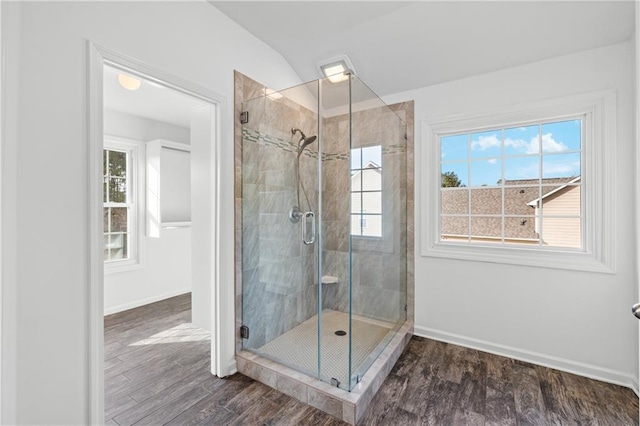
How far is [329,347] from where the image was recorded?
212cm

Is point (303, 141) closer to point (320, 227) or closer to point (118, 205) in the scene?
point (320, 227)

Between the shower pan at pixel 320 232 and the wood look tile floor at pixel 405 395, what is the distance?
0.17 metres

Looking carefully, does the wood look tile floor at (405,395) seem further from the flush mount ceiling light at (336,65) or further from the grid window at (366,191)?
the flush mount ceiling light at (336,65)

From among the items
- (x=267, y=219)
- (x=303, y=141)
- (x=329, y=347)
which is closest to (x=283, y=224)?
(x=267, y=219)

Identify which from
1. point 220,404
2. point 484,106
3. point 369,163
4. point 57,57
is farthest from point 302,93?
point 220,404

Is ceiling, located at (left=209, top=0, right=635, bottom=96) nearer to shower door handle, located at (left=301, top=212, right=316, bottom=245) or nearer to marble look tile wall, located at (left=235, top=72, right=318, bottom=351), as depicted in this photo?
marble look tile wall, located at (left=235, top=72, right=318, bottom=351)

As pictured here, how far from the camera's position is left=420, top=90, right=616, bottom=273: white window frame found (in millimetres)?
2100

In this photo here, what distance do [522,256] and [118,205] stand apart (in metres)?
4.40

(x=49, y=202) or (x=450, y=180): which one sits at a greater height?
(x=450, y=180)

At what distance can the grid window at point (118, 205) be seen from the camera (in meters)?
3.65

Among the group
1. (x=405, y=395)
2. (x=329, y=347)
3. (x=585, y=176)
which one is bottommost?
(x=405, y=395)

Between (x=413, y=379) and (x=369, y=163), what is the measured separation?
161cm

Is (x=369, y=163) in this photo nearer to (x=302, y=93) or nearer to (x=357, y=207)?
(x=357, y=207)

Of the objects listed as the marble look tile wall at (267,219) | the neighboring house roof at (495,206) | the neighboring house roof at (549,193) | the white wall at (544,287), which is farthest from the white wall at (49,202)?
the neighboring house roof at (549,193)
